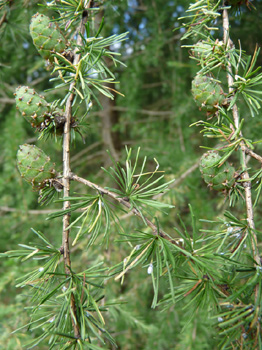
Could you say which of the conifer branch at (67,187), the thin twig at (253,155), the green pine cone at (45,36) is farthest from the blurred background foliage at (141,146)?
the thin twig at (253,155)

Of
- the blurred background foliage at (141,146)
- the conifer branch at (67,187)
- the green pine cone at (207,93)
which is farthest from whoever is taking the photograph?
the blurred background foliage at (141,146)

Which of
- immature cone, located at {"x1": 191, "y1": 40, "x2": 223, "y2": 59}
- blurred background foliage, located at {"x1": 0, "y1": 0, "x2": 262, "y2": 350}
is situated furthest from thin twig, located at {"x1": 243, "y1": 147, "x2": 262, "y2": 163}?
blurred background foliage, located at {"x1": 0, "y1": 0, "x2": 262, "y2": 350}

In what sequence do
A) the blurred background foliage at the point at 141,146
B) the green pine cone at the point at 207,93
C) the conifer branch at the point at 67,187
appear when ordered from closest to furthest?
the conifer branch at the point at 67,187 < the green pine cone at the point at 207,93 < the blurred background foliage at the point at 141,146

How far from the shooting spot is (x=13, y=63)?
2.26 metres

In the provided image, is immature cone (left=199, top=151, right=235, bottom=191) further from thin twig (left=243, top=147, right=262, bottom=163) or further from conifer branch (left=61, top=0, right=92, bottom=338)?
conifer branch (left=61, top=0, right=92, bottom=338)

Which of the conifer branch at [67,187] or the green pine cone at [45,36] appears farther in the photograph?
the green pine cone at [45,36]

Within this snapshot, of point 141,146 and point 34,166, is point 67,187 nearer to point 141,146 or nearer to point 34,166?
point 34,166

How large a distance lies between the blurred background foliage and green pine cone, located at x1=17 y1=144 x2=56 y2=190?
789mm

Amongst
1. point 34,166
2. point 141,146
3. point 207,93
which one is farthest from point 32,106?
point 141,146

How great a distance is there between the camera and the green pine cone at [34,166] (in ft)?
2.28

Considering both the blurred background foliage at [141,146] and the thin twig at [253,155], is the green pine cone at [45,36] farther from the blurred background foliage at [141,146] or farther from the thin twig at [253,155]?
the blurred background foliage at [141,146]

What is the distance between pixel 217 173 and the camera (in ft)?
2.30

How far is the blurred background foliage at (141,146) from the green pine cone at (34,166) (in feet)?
2.59

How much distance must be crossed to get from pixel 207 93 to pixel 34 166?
38cm
